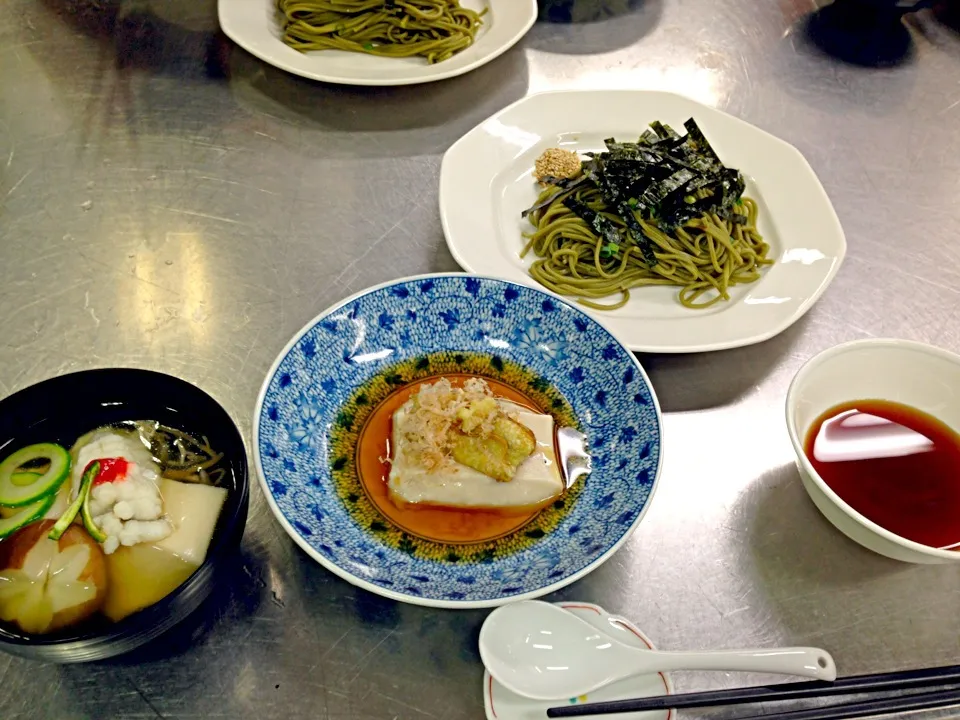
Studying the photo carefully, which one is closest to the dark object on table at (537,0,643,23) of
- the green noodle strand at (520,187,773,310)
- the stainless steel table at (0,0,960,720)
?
the stainless steel table at (0,0,960,720)

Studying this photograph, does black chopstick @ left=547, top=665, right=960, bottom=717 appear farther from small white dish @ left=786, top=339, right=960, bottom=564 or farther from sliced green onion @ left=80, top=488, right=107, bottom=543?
sliced green onion @ left=80, top=488, right=107, bottom=543

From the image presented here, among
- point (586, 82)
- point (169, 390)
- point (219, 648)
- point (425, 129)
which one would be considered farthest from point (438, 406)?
point (586, 82)

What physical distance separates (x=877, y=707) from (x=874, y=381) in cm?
74

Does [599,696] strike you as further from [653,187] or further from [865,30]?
[865,30]

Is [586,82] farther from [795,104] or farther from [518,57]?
[795,104]

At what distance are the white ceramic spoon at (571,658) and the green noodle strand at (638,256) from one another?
88 centimetres

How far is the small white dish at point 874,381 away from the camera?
1582mm

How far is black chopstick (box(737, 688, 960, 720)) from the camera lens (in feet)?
4.15

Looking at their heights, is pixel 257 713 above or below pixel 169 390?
below

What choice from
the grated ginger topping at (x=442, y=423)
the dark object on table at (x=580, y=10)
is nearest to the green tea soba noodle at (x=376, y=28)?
the dark object on table at (x=580, y=10)

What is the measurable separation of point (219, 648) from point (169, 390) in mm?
531

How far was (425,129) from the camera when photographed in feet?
8.32

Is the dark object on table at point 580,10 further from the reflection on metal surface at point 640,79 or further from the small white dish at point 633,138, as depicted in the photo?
the small white dish at point 633,138

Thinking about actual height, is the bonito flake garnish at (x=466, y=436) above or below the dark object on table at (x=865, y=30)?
below
